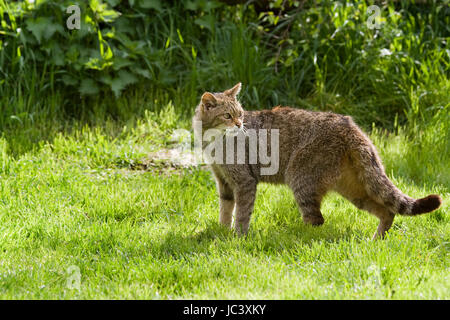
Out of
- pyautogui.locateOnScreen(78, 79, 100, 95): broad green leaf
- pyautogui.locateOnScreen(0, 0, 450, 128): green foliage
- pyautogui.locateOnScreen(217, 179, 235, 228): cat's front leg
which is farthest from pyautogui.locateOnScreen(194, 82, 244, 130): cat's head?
pyautogui.locateOnScreen(78, 79, 100, 95): broad green leaf

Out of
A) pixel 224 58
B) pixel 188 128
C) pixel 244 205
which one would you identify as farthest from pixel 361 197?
pixel 224 58

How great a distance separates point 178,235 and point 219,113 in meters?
1.12

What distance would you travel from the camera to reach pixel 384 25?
7168 mm

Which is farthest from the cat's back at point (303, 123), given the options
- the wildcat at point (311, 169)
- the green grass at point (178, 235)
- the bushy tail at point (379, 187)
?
the green grass at point (178, 235)

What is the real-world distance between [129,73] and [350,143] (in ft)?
11.4

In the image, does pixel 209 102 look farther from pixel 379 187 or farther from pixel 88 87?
pixel 88 87

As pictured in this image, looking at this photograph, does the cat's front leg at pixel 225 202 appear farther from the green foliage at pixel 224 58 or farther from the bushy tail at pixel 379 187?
the green foliage at pixel 224 58

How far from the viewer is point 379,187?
425cm

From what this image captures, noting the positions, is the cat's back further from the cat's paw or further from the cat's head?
the cat's paw

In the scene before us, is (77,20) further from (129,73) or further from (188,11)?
(188,11)

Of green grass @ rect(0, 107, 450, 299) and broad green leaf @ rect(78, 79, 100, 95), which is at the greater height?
broad green leaf @ rect(78, 79, 100, 95)

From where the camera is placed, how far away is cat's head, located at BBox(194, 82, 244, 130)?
4.77 meters

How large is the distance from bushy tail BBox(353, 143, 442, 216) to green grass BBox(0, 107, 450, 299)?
0.74ft

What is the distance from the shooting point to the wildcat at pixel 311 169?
14.1 feet
